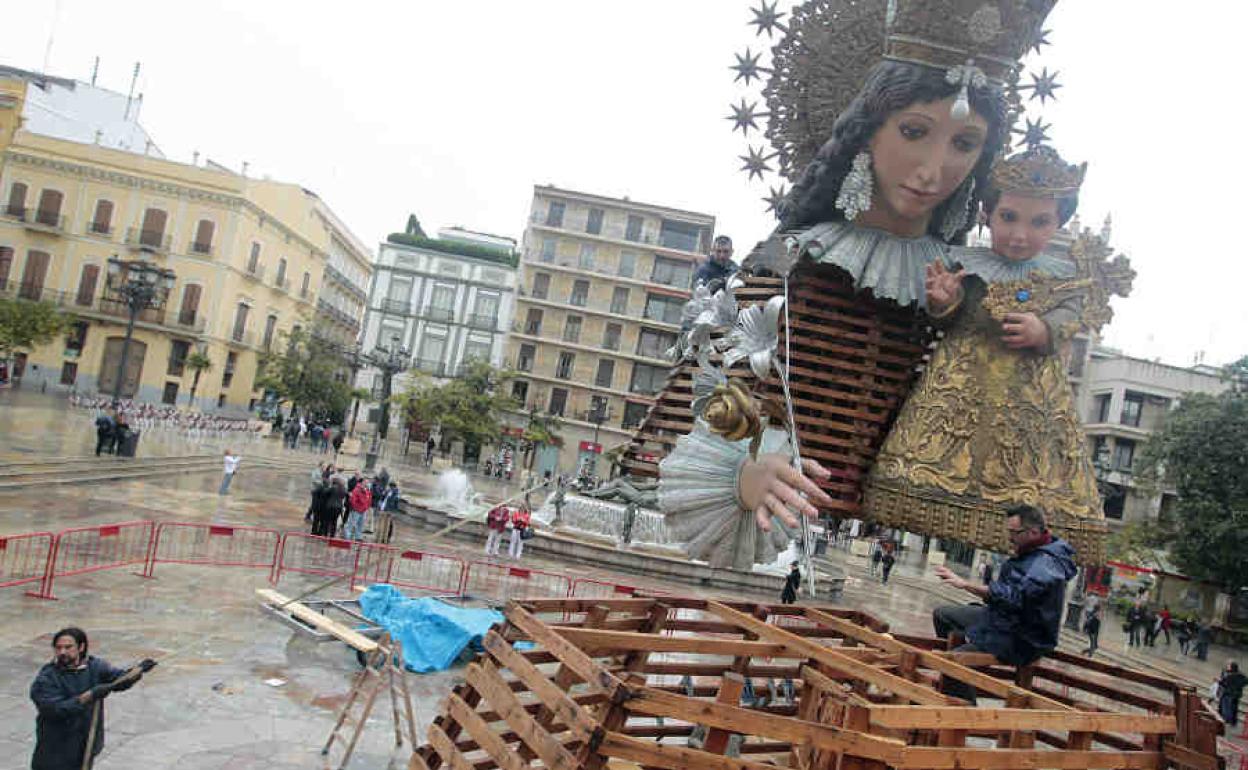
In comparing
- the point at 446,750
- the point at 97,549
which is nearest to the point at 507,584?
the point at 97,549

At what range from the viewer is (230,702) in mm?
8336

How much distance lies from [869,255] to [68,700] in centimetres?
569

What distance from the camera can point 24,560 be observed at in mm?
11914

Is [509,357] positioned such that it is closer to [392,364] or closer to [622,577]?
[392,364]

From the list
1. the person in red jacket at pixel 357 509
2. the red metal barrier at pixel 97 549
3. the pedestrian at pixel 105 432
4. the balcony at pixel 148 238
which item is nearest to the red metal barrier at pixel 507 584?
the person in red jacket at pixel 357 509

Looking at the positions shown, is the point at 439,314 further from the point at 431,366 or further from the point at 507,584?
the point at 507,584

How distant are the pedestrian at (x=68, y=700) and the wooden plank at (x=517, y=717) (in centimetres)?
325

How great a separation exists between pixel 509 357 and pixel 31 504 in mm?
35814

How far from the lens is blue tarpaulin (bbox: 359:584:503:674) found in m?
10.4

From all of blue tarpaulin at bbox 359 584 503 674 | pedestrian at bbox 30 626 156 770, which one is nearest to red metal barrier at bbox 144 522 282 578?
blue tarpaulin at bbox 359 584 503 674

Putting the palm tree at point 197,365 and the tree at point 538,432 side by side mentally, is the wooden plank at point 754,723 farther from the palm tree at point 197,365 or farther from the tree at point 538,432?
the palm tree at point 197,365

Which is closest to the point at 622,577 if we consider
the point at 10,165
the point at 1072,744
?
the point at 1072,744

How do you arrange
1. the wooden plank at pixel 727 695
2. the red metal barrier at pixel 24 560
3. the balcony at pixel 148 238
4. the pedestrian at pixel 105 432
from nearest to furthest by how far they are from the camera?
the wooden plank at pixel 727 695 < the red metal barrier at pixel 24 560 < the pedestrian at pixel 105 432 < the balcony at pixel 148 238

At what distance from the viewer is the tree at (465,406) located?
129ft
